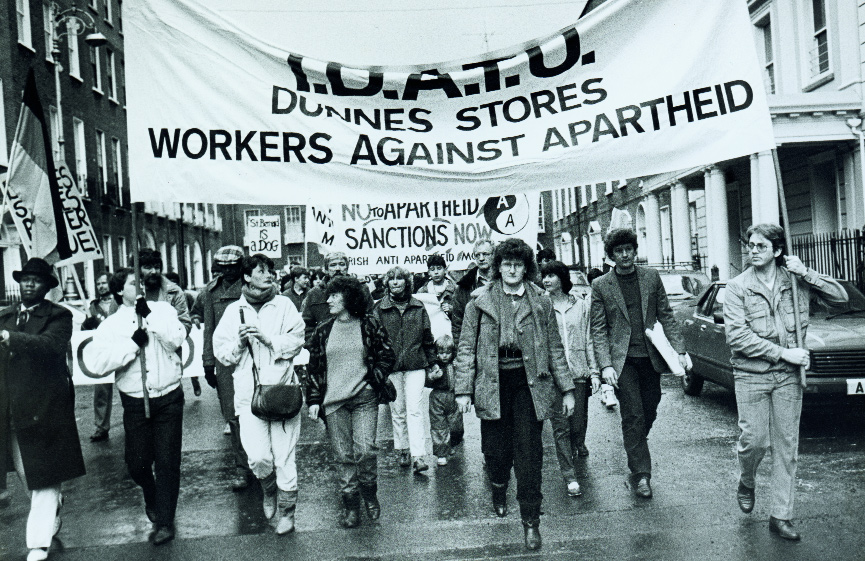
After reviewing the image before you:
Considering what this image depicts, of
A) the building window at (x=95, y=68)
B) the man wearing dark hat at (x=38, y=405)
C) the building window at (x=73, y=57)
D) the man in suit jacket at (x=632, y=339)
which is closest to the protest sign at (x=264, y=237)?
the building window at (x=73, y=57)

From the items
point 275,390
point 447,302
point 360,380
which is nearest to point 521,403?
point 360,380

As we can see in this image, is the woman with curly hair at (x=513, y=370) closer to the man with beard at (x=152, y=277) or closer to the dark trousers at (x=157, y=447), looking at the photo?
the dark trousers at (x=157, y=447)

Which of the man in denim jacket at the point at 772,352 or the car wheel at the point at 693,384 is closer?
the man in denim jacket at the point at 772,352

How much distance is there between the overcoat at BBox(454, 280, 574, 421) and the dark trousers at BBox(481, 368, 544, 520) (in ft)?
0.25

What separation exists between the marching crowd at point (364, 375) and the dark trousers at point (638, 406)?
0.01 metres

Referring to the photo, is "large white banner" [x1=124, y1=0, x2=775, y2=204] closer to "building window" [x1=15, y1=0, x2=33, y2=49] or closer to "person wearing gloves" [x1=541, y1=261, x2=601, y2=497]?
"person wearing gloves" [x1=541, y1=261, x2=601, y2=497]

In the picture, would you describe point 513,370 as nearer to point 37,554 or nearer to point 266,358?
point 266,358

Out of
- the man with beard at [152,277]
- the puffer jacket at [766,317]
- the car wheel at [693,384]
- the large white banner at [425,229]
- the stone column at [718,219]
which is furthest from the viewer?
the stone column at [718,219]

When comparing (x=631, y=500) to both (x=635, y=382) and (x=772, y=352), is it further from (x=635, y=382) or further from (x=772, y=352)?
(x=772, y=352)

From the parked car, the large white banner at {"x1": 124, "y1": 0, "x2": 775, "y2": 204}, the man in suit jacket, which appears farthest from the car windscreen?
the large white banner at {"x1": 124, "y1": 0, "x2": 775, "y2": 204}

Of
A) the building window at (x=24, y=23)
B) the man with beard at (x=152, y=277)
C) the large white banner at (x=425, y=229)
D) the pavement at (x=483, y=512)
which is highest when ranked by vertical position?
the building window at (x=24, y=23)

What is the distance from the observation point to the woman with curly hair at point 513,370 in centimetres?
537

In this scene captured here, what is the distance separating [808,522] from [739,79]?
2863mm

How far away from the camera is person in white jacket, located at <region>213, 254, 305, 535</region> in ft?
19.5
